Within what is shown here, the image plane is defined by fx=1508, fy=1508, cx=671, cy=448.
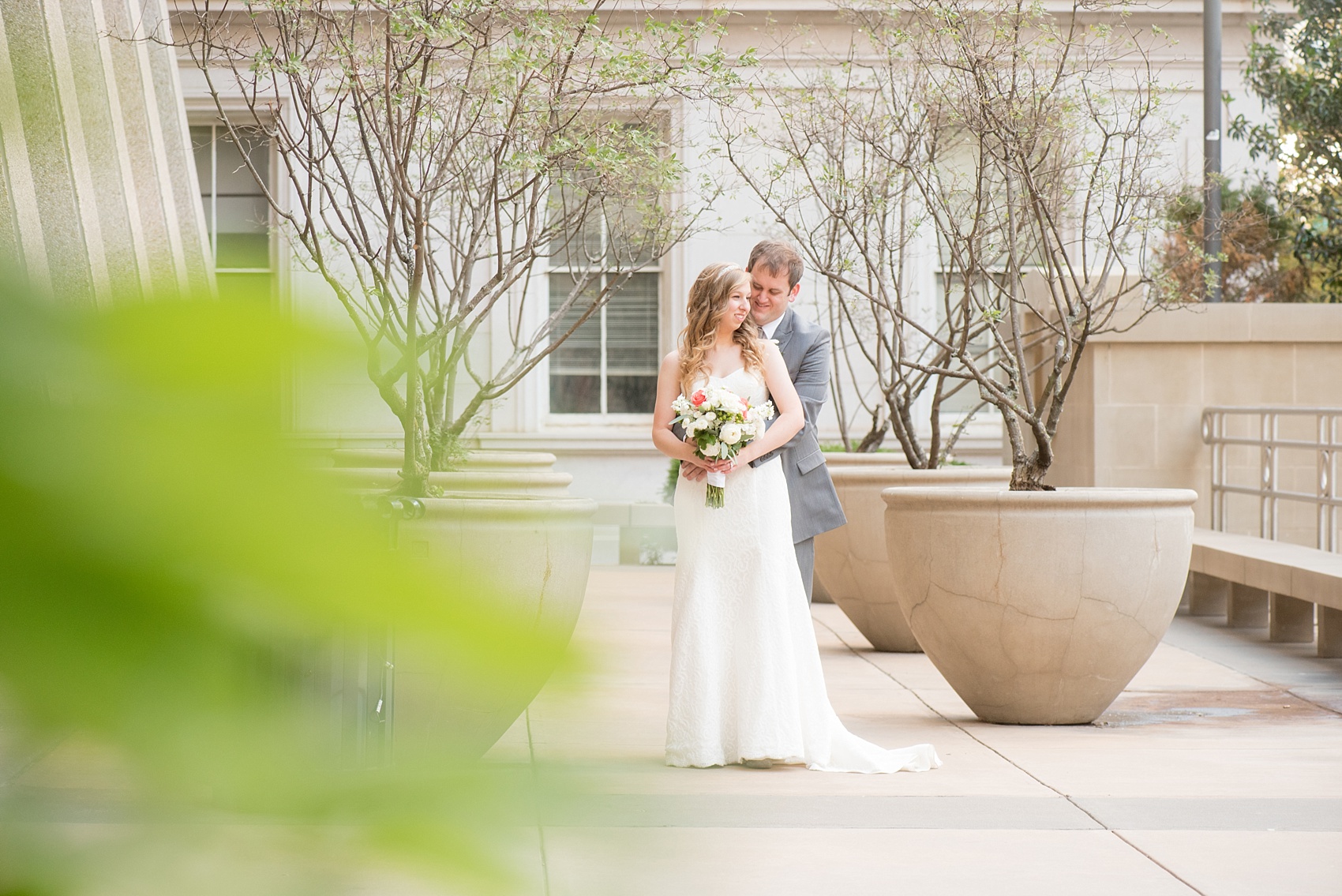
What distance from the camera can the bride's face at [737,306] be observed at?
232 inches

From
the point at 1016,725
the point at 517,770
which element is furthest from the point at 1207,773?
the point at 517,770

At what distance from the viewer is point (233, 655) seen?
40cm

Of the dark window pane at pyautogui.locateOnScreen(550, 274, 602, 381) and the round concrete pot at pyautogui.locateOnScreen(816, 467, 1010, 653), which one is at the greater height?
the dark window pane at pyautogui.locateOnScreen(550, 274, 602, 381)

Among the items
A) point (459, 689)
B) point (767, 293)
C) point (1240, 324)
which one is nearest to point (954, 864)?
point (767, 293)

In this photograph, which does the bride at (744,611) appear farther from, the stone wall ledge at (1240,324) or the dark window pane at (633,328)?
the dark window pane at (633,328)

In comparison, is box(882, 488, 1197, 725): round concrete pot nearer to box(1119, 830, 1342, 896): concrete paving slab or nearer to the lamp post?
box(1119, 830, 1342, 896): concrete paving slab

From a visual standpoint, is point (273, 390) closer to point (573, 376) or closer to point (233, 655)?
point (233, 655)

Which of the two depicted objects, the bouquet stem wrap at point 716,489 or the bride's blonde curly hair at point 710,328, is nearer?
the bouquet stem wrap at point 716,489

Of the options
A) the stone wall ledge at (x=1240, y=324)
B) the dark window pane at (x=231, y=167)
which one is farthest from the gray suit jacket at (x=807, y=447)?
the stone wall ledge at (x=1240, y=324)

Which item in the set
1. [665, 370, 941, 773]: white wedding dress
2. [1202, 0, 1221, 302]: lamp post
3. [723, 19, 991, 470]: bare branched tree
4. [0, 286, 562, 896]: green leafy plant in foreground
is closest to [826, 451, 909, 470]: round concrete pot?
[723, 19, 991, 470]: bare branched tree

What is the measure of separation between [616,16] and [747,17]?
61.9 inches

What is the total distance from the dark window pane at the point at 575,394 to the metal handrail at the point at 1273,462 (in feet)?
27.6

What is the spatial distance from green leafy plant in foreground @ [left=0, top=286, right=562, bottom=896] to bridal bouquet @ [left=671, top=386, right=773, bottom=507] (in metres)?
5.25

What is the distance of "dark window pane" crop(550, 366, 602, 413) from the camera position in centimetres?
1878
